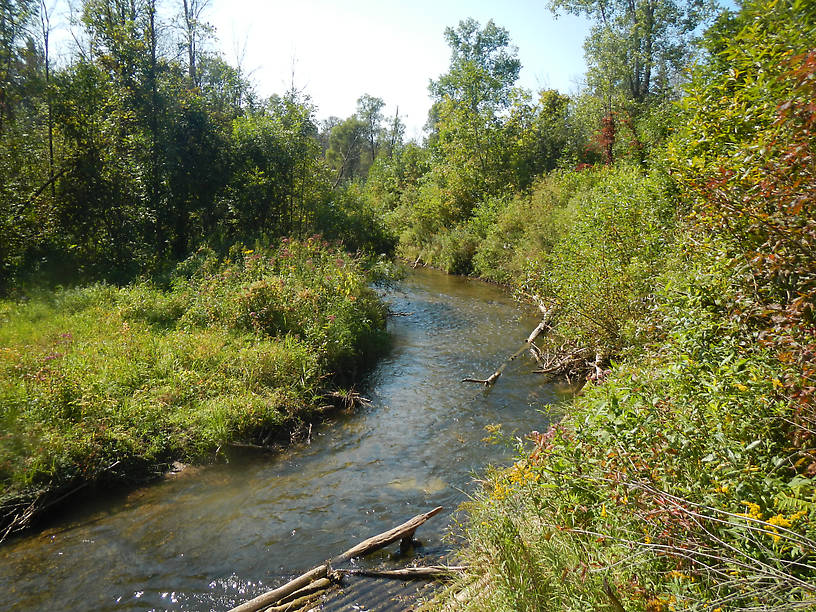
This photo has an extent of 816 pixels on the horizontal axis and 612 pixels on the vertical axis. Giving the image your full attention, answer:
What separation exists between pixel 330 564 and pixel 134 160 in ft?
42.9

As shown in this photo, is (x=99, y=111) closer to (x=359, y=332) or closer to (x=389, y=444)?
(x=359, y=332)

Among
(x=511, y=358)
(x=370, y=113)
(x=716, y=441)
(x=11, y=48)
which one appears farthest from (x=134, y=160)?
(x=370, y=113)

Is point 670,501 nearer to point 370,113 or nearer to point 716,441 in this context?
point 716,441

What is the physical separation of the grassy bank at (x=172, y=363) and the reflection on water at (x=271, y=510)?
531 millimetres

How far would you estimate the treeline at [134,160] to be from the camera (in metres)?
11.9

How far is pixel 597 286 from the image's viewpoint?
9.32 m

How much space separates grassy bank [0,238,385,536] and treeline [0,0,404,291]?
2.64 meters

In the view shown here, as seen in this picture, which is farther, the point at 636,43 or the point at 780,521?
the point at 636,43

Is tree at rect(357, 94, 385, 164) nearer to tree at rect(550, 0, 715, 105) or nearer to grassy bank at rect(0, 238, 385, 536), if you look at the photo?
tree at rect(550, 0, 715, 105)

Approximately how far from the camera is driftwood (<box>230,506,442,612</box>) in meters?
4.27

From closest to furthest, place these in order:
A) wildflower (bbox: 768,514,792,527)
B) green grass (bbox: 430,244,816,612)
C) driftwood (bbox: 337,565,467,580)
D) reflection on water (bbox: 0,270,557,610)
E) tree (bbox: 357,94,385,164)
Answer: wildflower (bbox: 768,514,792,527) → green grass (bbox: 430,244,816,612) → driftwood (bbox: 337,565,467,580) → reflection on water (bbox: 0,270,557,610) → tree (bbox: 357,94,385,164)

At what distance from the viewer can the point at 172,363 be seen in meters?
7.98

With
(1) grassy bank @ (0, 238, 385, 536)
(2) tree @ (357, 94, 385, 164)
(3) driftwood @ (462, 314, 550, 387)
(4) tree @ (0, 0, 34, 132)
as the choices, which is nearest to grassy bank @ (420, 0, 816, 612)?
(1) grassy bank @ (0, 238, 385, 536)

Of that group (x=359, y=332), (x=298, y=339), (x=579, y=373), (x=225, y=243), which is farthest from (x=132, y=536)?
(x=225, y=243)
